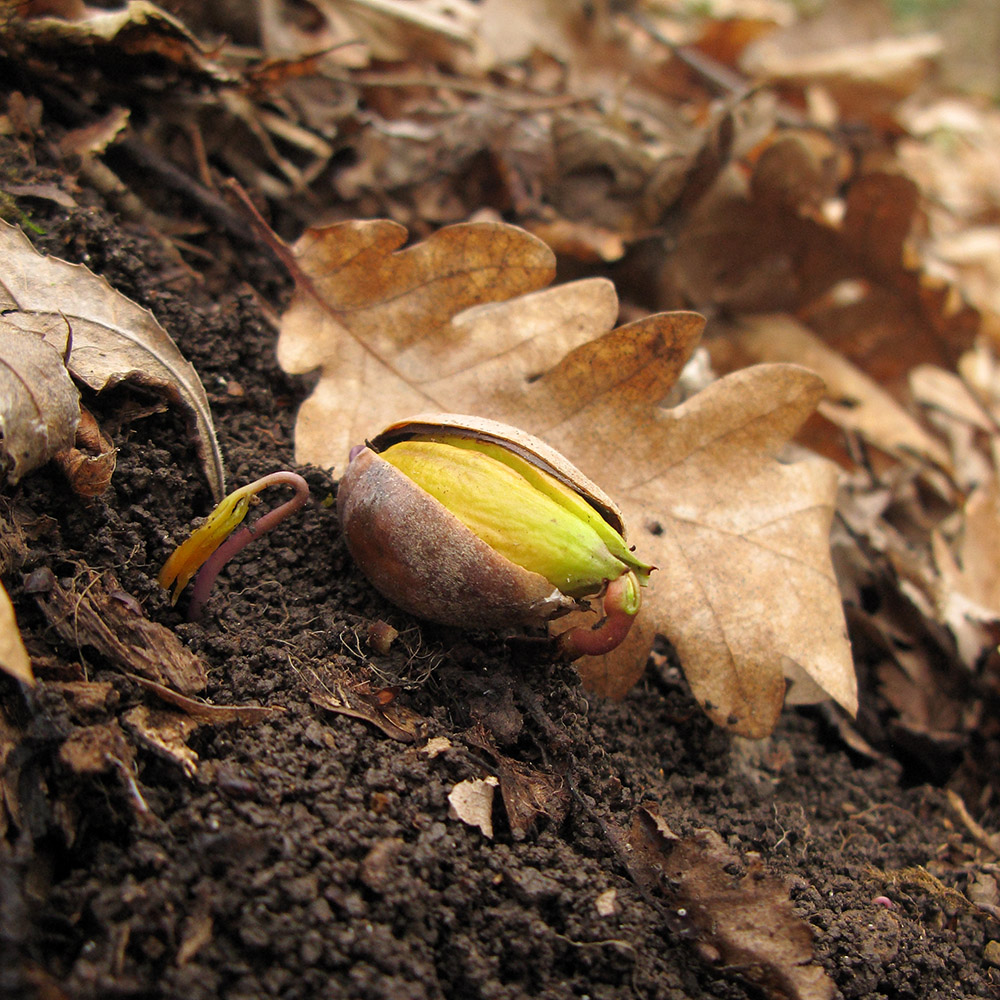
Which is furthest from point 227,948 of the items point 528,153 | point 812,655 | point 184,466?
point 528,153

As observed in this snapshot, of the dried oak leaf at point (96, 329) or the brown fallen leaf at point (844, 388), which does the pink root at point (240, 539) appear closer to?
the dried oak leaf at point (96, 329)

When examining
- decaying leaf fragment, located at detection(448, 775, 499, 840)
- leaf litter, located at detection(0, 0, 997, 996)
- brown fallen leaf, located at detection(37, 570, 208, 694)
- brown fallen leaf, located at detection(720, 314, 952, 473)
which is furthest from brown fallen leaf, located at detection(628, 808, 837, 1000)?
brown fallen leaf, located at detection(720, 314, 952, 473)

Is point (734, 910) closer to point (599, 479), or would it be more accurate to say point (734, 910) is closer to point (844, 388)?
point (599, 479)

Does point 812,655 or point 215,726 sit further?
point 812,655

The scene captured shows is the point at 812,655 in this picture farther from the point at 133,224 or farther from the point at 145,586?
the point at 133,224

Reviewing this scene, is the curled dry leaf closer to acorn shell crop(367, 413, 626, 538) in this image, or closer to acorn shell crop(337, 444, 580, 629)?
acorn shell crop(337, 444, 580, 629)
